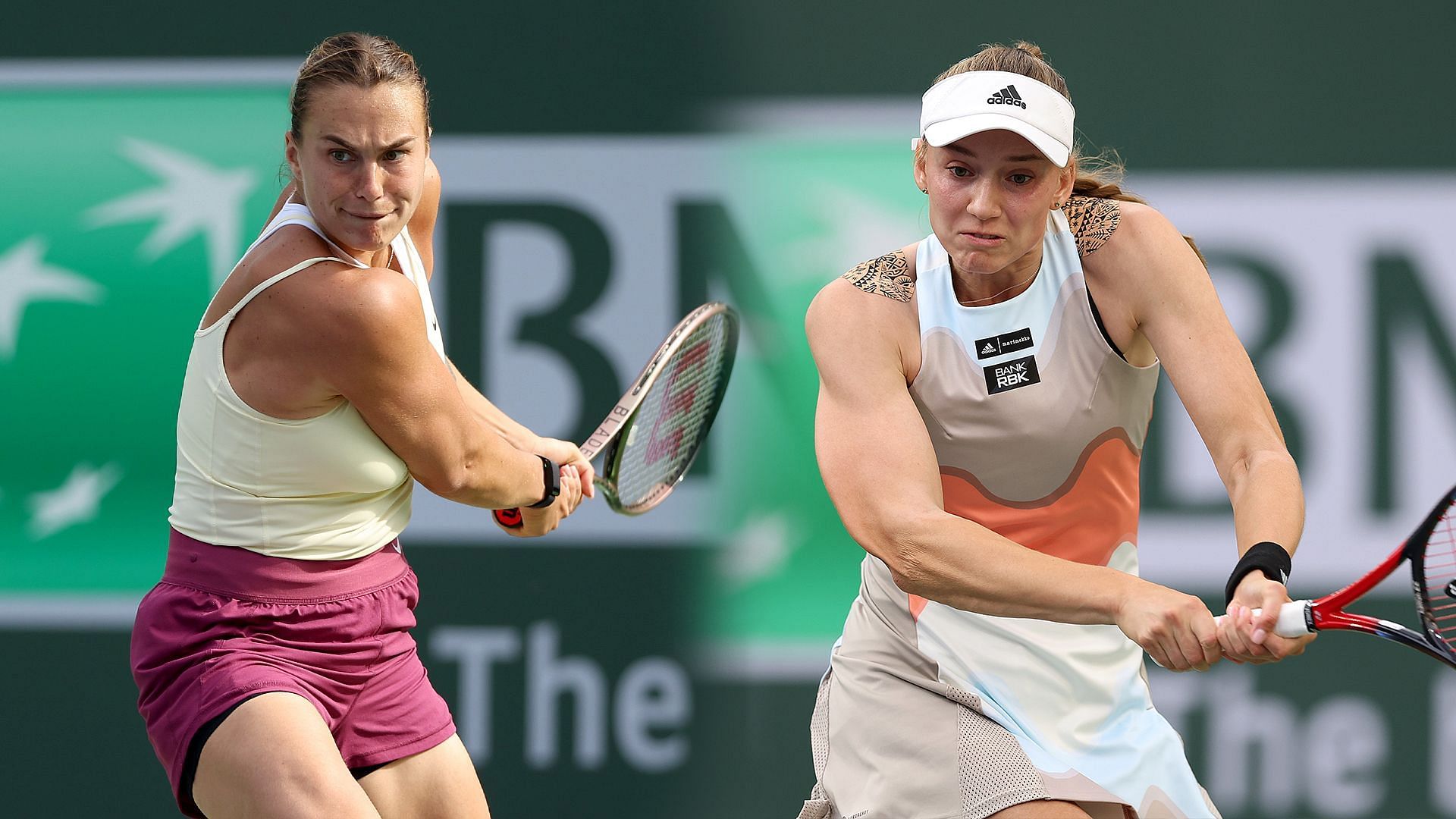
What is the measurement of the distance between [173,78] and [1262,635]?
328 cm

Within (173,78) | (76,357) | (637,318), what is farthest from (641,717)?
(173,78)

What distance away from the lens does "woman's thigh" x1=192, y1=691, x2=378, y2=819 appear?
86.2 inches

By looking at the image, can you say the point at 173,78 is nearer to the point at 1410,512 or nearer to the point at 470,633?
the point at 470,633

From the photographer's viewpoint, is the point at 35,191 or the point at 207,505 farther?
the point at 35,191

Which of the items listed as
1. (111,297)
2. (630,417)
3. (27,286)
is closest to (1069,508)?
(630,417)

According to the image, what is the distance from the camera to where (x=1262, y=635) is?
2023 millimetres

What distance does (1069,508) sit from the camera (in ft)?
7.87

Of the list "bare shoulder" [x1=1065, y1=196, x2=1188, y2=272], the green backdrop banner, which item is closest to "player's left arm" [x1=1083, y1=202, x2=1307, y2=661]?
"bare shoulder" [x1=1065, y1=196, x2=1188, y2=272]

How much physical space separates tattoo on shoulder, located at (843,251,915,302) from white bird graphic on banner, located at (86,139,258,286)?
229 centimetres

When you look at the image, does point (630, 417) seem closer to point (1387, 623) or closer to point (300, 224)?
point (300, 224)

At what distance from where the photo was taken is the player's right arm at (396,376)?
2242 mm

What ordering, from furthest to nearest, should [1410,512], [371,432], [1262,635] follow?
1. [1410,512]
2. [371,432]
3. [1262,635]

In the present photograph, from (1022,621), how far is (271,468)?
1.16 metres

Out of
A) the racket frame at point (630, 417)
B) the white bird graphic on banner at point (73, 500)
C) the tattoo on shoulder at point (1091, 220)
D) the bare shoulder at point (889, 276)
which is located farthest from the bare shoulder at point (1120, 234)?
the white bird graphic on banner at point (73, 500)
